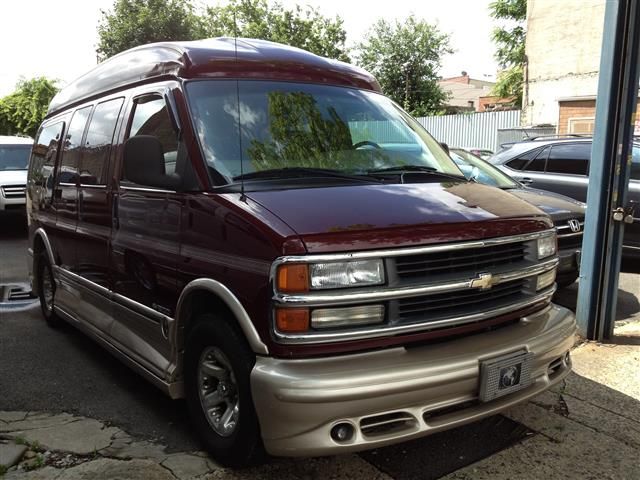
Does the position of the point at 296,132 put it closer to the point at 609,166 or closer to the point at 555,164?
the point at 609,166

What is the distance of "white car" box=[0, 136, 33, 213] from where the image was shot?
37.3 feet

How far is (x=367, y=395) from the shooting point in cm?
249

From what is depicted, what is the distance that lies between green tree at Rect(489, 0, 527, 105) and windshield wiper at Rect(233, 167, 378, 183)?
3204 cm

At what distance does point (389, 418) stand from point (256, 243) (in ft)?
3.15

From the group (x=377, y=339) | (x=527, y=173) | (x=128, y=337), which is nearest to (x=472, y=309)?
(x=377, y=339)

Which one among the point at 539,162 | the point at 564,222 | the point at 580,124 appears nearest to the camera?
the point at 564,222

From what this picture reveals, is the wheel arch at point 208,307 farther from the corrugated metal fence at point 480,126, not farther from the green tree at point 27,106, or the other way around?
the green tree at point 27,106

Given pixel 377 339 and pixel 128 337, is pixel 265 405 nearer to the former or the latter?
pixel 377 339

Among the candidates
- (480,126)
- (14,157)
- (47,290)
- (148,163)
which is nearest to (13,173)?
(14,157)

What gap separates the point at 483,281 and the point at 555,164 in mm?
6249

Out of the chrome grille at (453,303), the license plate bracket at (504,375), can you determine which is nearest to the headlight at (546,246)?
the chrome grille at (453,303)

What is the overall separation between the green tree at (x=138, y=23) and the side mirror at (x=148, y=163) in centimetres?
3068

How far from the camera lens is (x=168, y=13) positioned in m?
31.8

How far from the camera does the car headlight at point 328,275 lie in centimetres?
254
